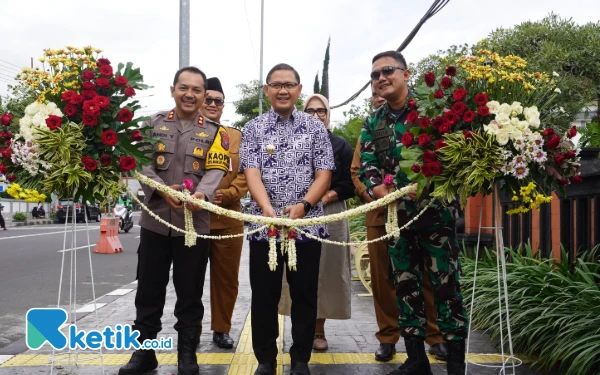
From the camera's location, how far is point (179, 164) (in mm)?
4352

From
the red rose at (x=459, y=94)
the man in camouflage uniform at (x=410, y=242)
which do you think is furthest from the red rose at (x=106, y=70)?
the red rose at (x=459, y=94)

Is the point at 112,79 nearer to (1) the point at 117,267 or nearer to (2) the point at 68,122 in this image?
(2) the point at 68,122

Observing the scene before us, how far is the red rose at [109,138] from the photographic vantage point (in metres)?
3.66

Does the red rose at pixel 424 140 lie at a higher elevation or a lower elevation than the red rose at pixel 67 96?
lower

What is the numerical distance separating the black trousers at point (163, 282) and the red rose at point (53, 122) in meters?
1.10

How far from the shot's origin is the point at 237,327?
238 inches

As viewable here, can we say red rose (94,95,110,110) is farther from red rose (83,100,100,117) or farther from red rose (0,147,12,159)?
red rose (0,147,12,159)

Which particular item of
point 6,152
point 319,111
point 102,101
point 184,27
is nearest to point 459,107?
point 319,111

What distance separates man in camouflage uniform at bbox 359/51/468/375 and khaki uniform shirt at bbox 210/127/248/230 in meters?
1.25

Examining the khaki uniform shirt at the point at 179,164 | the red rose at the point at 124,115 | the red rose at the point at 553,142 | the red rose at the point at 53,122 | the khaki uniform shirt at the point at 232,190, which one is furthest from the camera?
the khaki uniform shirt at the point at 232,190

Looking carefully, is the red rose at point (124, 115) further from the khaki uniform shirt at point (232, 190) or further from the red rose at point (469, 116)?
the red rose at point (469, 116)

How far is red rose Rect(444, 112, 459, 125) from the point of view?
138 inches

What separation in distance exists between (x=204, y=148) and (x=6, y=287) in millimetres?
6329

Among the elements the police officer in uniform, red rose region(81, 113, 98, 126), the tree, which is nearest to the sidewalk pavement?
the police officer in uniform
